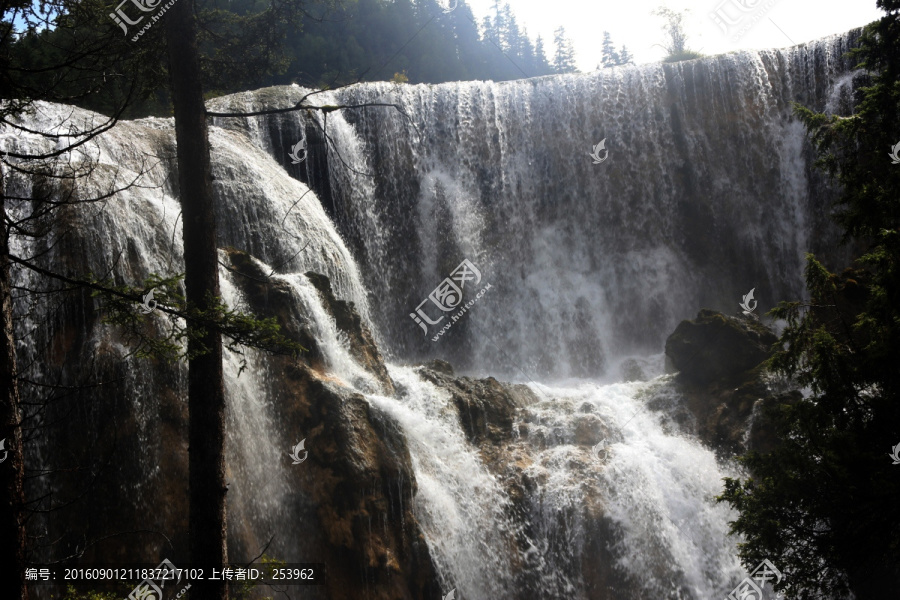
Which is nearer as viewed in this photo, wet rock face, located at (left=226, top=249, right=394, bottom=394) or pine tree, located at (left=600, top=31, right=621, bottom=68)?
wet rock face, located at (left=226, top=249, right=394, bottom=394)

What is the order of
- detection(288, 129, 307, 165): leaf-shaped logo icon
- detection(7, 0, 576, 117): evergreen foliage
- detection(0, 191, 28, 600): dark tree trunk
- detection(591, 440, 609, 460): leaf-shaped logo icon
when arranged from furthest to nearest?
1. detection(7, 0, 576, 117): evergreen foliage
2. detection(288, 129, 307, 165): leaf-shaped logo icon
3. detection(591, 440, 609, 460): leaf-shaped logo icon
4. detection(0, 191, 28, 600): dark tree trunk

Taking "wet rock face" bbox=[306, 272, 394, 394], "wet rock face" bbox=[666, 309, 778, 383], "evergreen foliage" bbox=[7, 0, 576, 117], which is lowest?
"wet rock face" bbox=[666, 309, 778, 383]

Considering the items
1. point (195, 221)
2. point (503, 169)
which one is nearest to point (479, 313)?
point (503, 169)

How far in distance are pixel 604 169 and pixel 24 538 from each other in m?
20.6

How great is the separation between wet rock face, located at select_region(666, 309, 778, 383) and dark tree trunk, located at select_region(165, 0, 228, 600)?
37.9ft

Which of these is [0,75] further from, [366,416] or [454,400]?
[454,400]

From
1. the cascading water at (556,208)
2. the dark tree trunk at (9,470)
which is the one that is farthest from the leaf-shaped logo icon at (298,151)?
the dark tree trunk at (9,470)

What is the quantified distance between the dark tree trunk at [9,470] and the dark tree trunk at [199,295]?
1139 mm

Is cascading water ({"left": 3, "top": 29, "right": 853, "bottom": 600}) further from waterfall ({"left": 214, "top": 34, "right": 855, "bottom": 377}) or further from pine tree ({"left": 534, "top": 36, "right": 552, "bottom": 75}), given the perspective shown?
pine tree ({"left": 534, "top": 36, "right": 552, "bottom": 75})

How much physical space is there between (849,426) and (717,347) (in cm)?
710

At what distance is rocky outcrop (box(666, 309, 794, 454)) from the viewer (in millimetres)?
12828

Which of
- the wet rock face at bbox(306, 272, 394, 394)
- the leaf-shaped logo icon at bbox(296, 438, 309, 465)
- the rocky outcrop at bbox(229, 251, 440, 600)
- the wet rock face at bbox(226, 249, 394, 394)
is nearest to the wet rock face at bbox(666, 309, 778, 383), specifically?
the wet rock face at bbox(306, 272, 394, 394)

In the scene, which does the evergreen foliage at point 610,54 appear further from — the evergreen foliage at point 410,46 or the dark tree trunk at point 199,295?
the dark tree trunk at point 199,295

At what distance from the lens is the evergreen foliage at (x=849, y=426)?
7.06 metres
